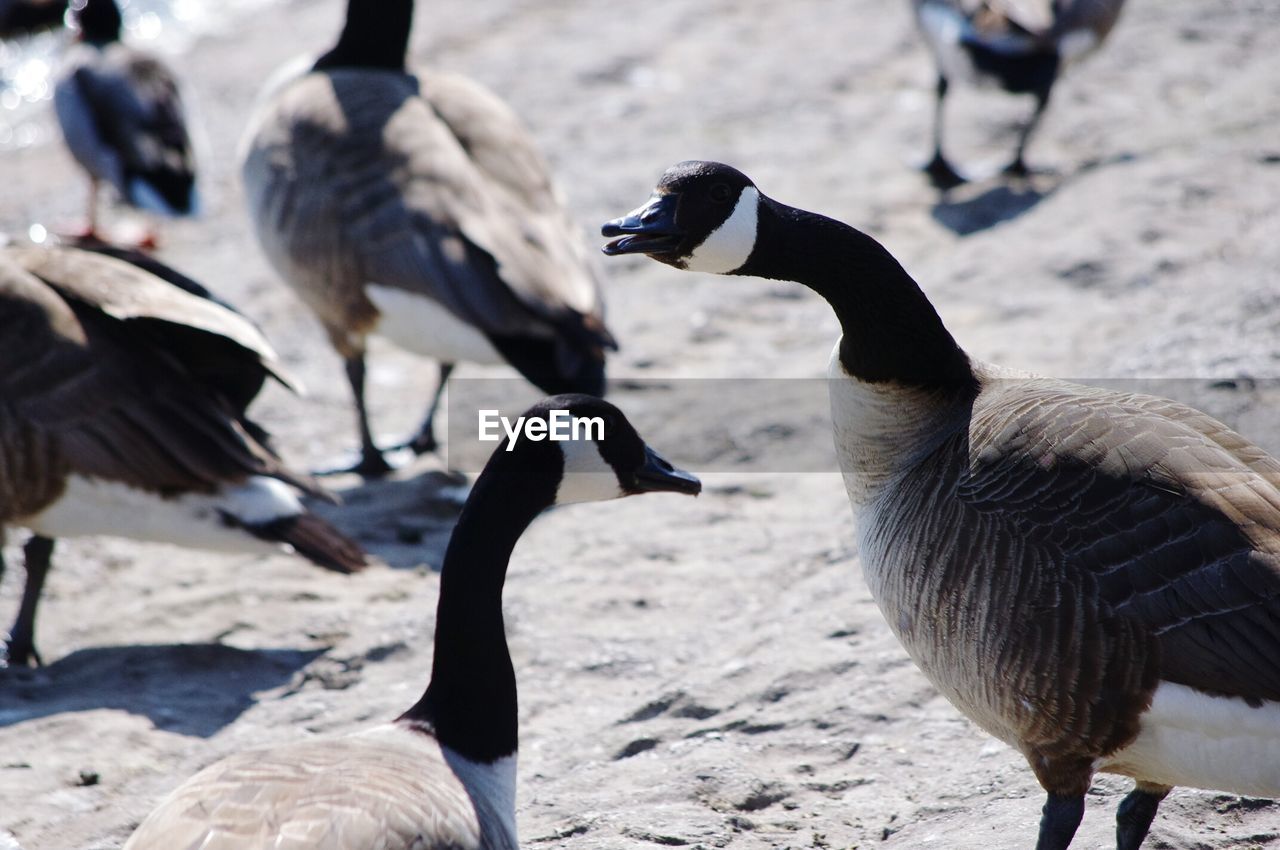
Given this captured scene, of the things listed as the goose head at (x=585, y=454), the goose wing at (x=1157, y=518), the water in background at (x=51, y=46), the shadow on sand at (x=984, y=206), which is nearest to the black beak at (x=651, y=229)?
the goose head at (x=585, y=454)

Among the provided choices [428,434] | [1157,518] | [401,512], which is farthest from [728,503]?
[1157,518]

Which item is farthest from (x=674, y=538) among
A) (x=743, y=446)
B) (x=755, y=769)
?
(x=755, y=769)

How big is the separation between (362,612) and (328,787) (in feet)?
7.38

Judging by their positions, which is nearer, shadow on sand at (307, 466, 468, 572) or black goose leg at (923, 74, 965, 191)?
shadow on sand at (307, 466, 468, 572)

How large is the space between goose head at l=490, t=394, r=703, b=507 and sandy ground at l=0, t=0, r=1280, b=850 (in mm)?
829

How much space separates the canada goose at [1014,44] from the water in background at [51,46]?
22.2ft

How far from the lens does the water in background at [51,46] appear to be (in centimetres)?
1210

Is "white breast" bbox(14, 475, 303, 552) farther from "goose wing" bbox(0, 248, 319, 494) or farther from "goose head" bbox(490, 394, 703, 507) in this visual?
"goose head" bbox(490, 394, 703, 507)

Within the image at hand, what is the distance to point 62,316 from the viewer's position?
526 centimetres

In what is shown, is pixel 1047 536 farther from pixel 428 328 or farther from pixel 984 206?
pixel 984 206

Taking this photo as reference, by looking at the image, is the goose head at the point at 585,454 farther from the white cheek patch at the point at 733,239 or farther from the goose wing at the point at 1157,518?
the goose wing at the point at 1157,518

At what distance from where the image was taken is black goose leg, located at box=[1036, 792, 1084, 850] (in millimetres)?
3379

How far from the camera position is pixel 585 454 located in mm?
3850

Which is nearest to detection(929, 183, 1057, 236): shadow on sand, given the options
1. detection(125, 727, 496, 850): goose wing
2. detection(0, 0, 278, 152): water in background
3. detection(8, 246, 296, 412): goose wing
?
detection(8, 246, 296, 412): goose wing
